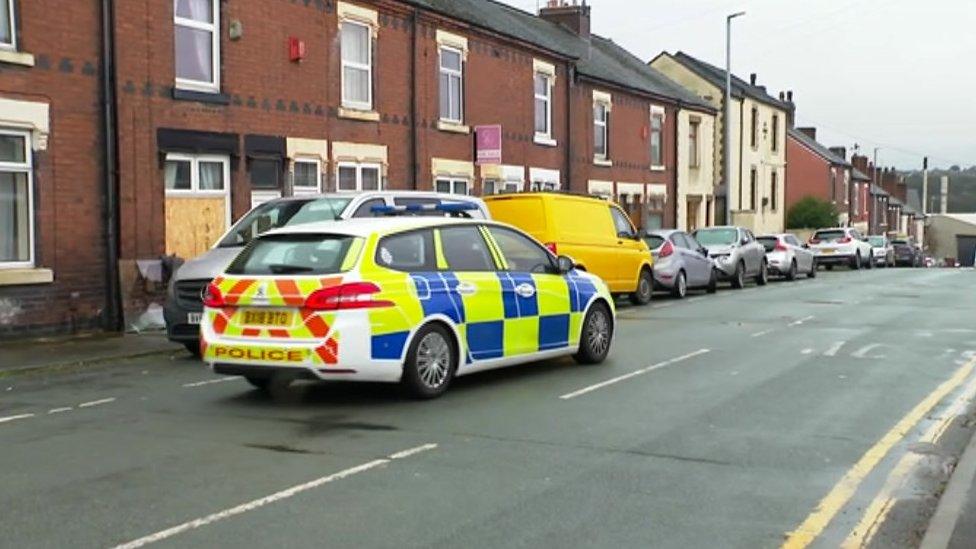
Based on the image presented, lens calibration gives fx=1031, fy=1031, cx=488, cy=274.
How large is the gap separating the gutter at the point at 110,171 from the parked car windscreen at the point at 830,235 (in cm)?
3158

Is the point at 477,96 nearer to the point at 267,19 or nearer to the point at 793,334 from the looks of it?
the point at 267,19

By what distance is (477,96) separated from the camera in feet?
80.8

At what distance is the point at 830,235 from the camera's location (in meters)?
40.8

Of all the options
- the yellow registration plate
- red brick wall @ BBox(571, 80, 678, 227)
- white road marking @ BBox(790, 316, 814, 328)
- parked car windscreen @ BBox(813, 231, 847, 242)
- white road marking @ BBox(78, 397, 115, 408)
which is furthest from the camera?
parked car windscreen @ BBox(813, 231, 847, 242)

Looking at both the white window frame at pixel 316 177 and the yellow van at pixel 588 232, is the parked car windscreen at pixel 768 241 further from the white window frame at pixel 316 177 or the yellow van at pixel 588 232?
the white window frame at pixel 316 177

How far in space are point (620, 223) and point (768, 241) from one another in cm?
1217

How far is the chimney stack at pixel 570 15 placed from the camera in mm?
35688

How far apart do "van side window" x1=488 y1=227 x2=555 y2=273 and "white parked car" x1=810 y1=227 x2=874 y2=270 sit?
102 ft

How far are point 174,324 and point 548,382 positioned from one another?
4794mm

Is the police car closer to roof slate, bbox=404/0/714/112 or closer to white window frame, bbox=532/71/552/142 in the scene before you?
roof slate, bbox=404/0/714/112

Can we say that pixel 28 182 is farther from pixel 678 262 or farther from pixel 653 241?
pixel 678 262

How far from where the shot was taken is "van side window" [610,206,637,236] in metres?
20.2

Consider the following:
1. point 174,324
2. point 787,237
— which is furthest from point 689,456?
point 787,237

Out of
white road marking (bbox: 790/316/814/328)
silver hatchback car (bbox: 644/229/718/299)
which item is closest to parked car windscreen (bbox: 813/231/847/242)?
silver hatchback car (bbox: 644/229/718/299)
